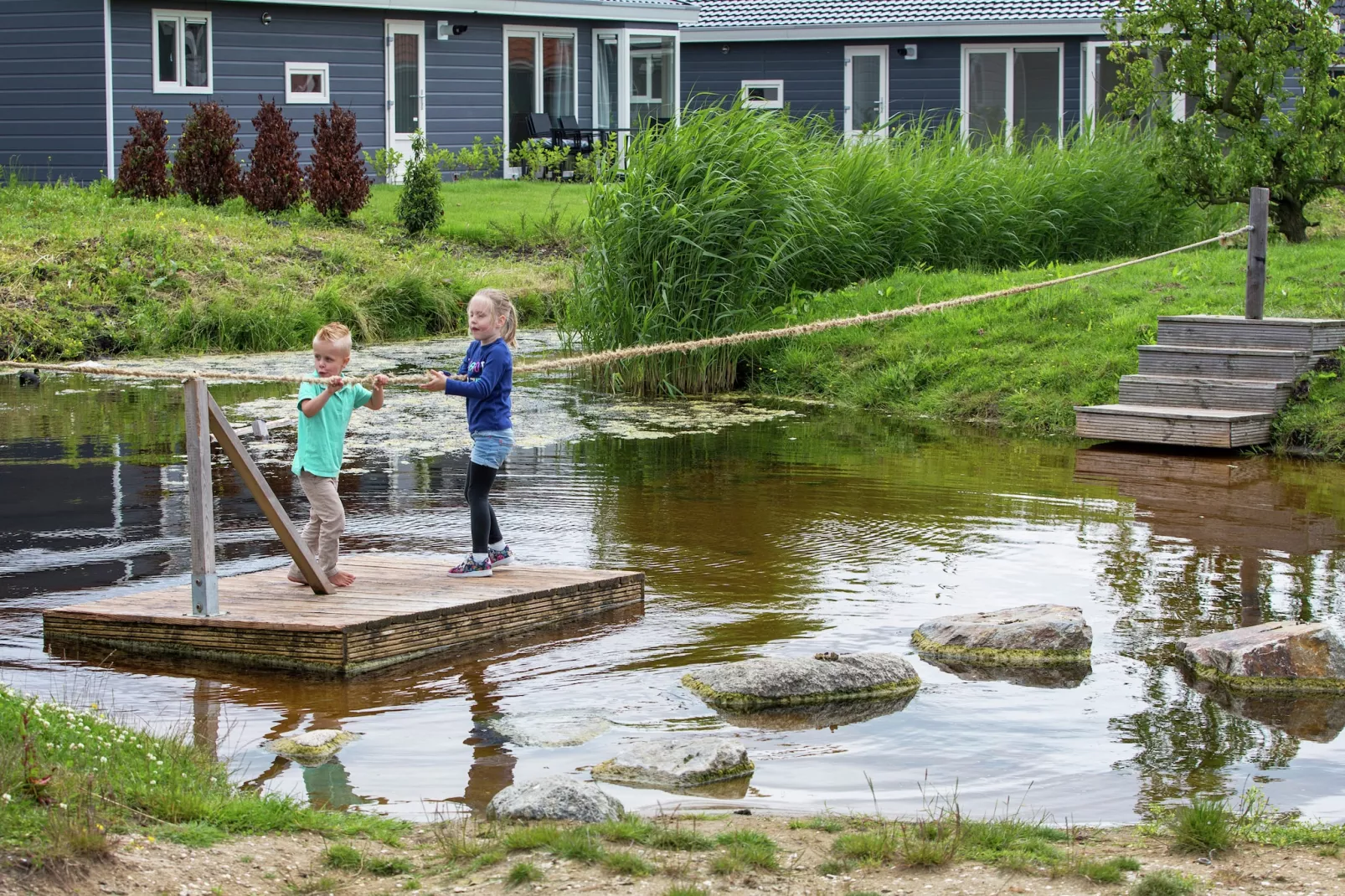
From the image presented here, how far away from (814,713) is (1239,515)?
5030 millimetres

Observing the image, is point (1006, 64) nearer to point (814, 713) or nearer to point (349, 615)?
point (349, 615)

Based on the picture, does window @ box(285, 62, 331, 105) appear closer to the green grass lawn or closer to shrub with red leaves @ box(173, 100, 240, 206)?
the green grass lawn

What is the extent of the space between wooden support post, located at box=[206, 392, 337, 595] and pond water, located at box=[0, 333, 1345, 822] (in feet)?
2.29

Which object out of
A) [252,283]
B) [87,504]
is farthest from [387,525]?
[252,283]

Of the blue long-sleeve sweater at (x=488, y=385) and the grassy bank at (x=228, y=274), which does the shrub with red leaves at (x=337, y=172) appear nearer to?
the grassy bank at (x=228, y=274)

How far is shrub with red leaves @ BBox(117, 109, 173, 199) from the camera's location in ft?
76.6

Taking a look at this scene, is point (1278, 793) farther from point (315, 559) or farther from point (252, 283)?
point (252, 283)

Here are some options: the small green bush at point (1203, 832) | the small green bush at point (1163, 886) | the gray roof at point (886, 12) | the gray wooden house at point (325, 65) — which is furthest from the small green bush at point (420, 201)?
the small green bush at point (1163, 886)

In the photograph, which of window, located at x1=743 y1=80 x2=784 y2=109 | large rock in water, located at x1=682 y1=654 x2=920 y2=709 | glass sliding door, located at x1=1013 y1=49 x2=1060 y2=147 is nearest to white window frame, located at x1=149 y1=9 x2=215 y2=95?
window, located at x1=743 y1=80 x2=784 y2=109

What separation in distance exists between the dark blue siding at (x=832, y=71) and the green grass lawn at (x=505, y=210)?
243 inches

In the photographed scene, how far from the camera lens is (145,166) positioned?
2339 cm

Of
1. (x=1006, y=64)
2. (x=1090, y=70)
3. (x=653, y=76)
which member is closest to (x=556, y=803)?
(x=1090, y=70)

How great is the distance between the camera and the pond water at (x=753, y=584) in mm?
5797

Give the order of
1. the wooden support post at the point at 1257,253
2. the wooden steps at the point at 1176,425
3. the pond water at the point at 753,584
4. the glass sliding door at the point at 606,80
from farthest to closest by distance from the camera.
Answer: the glass sliding door at the point at 606,80 < the wooden support post at the point at 1257,253 < the wooden steps at the point at 1176,425 < the pond water at the point at 753,584
